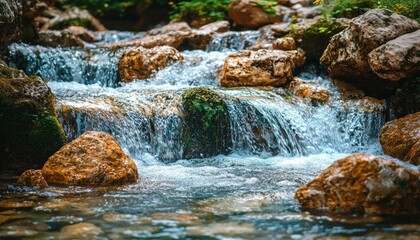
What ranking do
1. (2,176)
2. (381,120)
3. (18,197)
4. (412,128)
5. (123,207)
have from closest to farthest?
(123,207)
(18,197)
(2,176)
(412,128)
(381,120)

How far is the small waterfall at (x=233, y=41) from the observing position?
42.3 feet

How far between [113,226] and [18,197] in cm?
148

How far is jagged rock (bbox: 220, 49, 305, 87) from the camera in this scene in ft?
31.3

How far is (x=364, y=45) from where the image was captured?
857cm

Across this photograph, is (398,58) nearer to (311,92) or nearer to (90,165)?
(311,92)

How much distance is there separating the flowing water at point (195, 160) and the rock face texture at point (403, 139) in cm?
83

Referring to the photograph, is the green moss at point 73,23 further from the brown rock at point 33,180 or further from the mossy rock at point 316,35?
the brown rock at point 33,180

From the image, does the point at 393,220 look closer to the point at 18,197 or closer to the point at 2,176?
the point at 18,197

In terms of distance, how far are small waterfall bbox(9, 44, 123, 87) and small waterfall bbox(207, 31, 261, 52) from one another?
2.89 meters

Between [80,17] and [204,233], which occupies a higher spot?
[80,17]

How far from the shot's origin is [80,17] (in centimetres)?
1733

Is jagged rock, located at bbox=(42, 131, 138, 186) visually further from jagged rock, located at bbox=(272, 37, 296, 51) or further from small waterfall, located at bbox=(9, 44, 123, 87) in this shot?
jagged rock, located at bbox=(272, 37, 296, 51)

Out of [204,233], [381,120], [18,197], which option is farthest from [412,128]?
[18,197]

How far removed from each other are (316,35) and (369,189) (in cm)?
737
